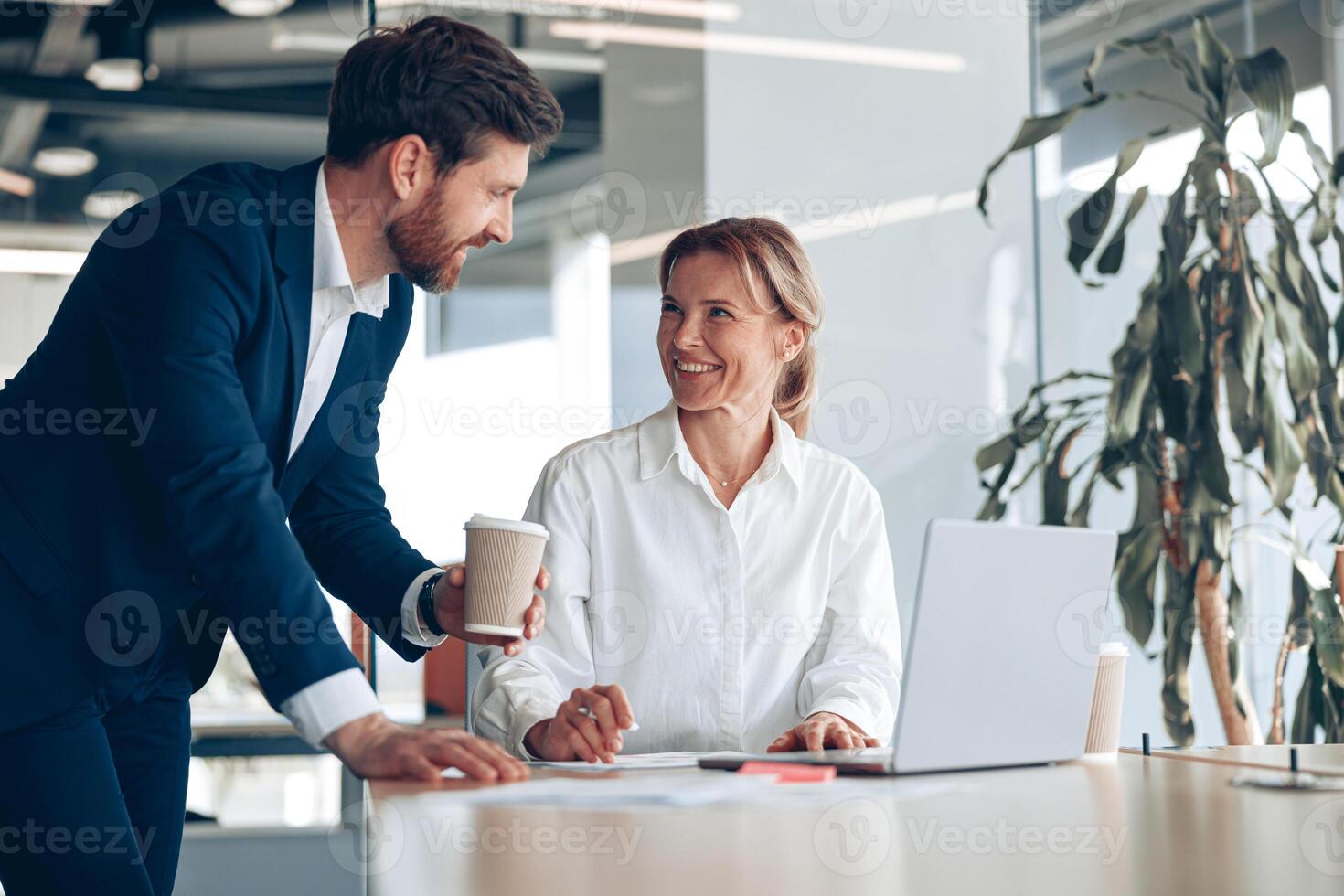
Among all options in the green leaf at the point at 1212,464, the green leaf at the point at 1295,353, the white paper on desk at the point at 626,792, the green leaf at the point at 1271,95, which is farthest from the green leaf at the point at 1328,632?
the white paper on desk at the point at 626,792

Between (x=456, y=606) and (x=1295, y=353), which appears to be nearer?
(x=456, y=606)

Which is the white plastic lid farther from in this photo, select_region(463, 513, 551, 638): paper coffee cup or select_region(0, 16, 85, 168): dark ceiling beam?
select_region(0, 16, 85, 168): dark ceiling beam

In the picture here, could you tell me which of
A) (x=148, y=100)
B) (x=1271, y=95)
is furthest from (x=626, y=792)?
(x=148, y=100)

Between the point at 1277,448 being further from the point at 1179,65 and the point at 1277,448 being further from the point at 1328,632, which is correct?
the point at 1179,65

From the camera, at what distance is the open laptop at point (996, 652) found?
1.21m

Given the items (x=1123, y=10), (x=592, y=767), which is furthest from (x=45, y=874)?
(x=1123, y=10)

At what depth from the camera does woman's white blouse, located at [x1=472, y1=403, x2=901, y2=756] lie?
189 centimetres

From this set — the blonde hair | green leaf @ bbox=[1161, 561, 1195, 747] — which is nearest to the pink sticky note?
the blonde hair

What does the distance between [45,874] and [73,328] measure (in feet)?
1.95

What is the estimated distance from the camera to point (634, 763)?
143cm

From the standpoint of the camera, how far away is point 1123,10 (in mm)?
4109

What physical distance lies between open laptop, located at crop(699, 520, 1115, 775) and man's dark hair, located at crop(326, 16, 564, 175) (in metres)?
0.71

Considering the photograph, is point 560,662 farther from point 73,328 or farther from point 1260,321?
point 1260,321

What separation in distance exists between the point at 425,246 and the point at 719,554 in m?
0.68
